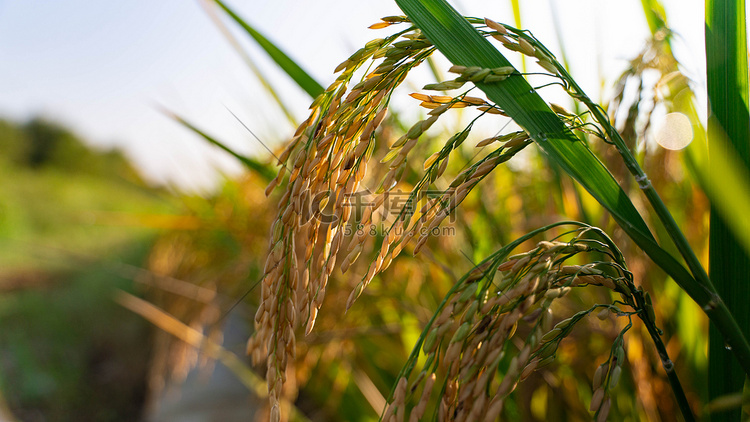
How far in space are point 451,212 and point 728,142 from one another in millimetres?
317

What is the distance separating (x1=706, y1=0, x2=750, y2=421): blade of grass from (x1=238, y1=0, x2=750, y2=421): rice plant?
0.07m

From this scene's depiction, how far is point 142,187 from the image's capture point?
64.4 inches

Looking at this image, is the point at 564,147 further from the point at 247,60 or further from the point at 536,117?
the point at 247,60

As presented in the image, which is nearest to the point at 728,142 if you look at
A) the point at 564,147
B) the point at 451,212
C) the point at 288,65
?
the point at 564,147

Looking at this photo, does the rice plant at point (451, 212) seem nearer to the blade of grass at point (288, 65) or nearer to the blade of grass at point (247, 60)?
the blade of grass at point (288, 65)

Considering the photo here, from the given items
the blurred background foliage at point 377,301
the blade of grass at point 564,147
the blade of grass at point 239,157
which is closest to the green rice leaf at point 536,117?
the blade of grass at point 564,147

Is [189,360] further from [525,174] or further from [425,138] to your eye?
[525,174]

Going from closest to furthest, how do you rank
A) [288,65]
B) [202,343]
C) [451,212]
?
1. [451,212]
2. [288,65]
3. [202,343]

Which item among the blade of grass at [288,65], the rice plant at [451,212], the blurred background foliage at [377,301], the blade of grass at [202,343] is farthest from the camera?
the blade of grass at [202,343]

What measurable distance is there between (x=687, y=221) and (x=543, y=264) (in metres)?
0.97

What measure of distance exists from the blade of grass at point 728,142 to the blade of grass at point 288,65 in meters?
0.48

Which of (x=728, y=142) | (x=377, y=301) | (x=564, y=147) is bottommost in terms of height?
(x=377, y=301)

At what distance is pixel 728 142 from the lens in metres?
0.43

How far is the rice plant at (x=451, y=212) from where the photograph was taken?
1.11 feet
